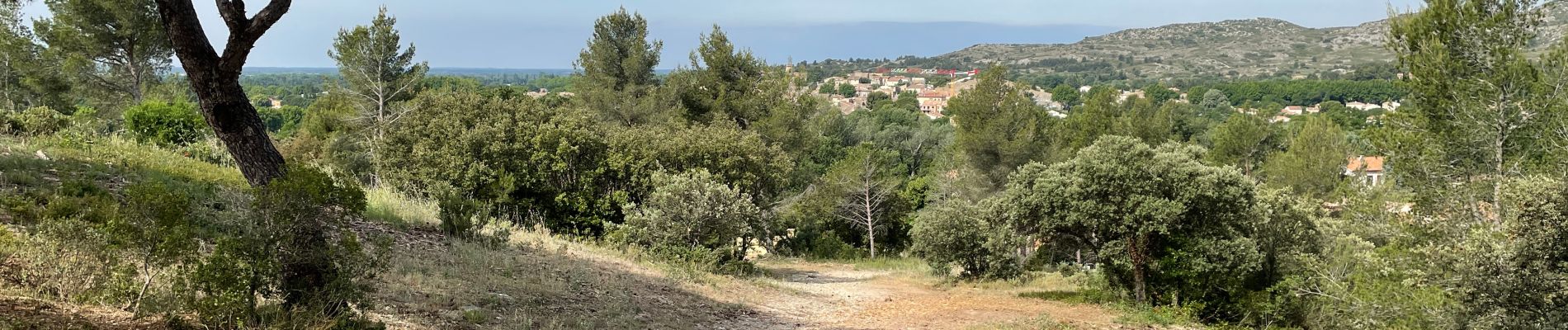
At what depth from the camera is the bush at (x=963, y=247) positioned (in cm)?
1909

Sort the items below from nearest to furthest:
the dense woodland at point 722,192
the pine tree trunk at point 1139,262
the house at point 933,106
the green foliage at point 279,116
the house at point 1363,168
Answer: the dense woodland at point 722,192 < the pine tree trunk at point 1139,262 < the house at point 1363,168 < the green foliage at point 279,116 < the house at point 933,106

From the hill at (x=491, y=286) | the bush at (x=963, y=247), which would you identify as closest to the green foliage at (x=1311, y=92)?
the bush at (x=963, y=247)

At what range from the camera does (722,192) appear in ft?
51.6

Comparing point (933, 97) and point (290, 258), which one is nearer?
point (290, 258)

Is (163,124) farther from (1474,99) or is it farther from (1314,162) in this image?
(1314,162)

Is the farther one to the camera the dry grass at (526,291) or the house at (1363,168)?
the house at (1363,168)

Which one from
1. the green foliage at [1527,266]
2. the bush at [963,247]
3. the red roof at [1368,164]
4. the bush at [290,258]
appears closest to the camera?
the bush at [290,258]

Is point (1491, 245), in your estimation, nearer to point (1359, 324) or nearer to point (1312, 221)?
point (1359, 324)

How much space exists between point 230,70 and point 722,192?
10672mm

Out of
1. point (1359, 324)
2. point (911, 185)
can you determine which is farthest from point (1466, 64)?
point (911, 185)

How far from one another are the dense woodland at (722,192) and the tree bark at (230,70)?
0.02 metres

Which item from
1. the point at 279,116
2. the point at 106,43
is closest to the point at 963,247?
the point at 106,43

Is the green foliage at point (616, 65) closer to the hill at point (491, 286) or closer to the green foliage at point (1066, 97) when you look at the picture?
the hill at point (491, 286)

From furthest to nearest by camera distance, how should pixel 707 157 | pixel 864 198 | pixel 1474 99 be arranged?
pixel 864 198 < pixel 707 157 < pixel 1474 99
